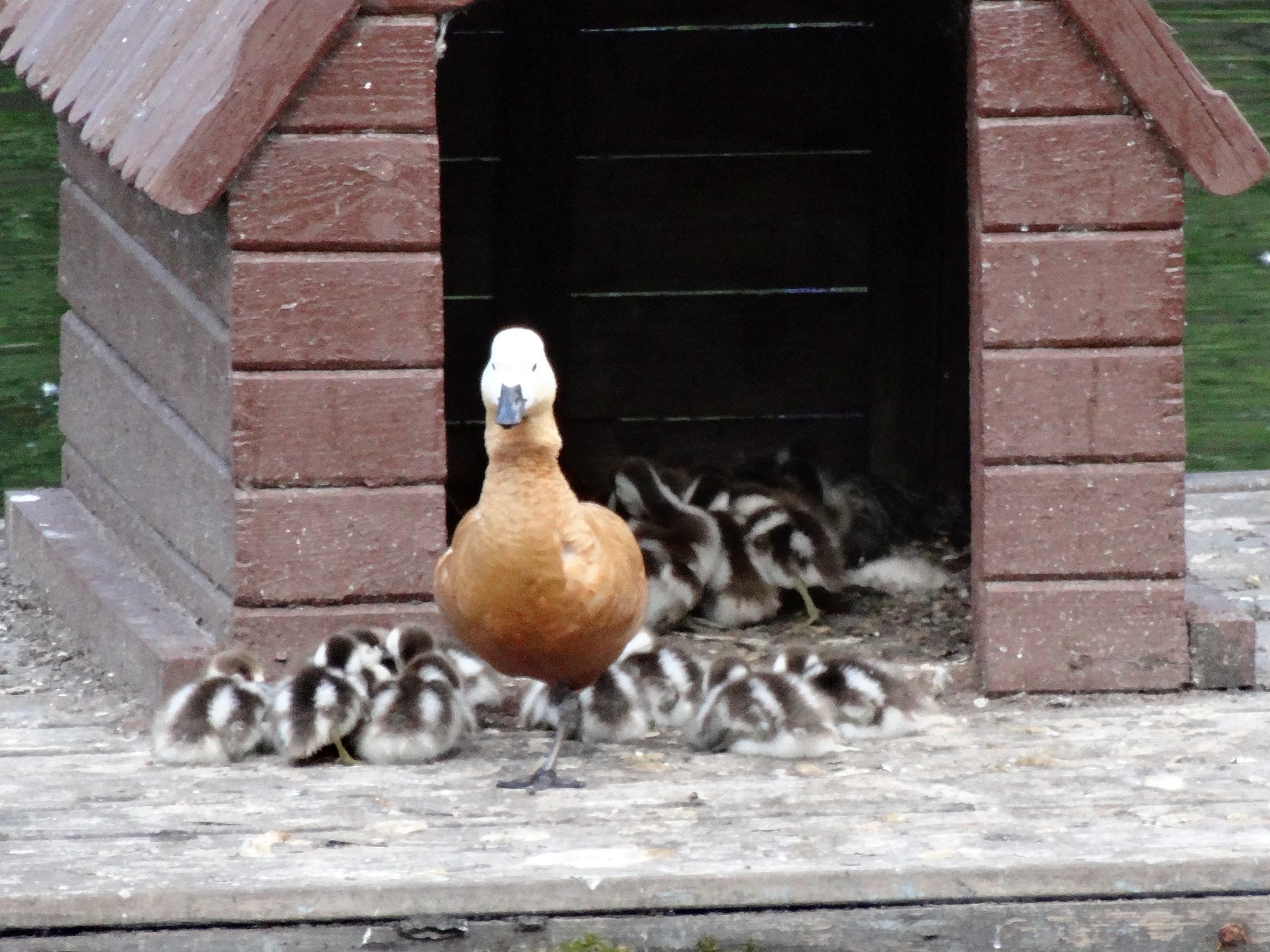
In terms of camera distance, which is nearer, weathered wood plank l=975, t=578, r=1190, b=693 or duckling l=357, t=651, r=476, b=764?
duckling l=357, t=651, r=476, b=764

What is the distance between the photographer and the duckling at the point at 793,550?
468cm

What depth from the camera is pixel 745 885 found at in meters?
2.98

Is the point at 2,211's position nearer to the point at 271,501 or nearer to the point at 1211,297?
the point at 271,501

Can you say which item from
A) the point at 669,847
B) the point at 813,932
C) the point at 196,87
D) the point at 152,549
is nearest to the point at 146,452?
the point at 152,549

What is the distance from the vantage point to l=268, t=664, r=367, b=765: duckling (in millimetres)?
3598

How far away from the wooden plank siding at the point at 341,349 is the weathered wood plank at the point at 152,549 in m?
0.17

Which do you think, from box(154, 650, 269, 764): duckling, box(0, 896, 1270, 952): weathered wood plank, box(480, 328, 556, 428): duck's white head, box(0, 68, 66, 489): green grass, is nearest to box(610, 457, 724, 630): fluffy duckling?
box(154, 650, 269, 764): duckling

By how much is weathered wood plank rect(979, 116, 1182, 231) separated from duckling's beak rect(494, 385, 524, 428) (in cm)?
103

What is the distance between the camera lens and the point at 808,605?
4758mm

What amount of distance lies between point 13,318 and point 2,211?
1.01 ft

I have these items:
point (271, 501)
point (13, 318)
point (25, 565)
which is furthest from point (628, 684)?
point (13, 318)

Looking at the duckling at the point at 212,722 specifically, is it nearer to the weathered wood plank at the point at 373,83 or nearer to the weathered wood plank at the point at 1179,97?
the weathered wood plank at the point at 373,83

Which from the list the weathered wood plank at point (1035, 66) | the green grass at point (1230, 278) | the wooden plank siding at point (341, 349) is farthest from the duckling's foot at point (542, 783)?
the green grass at point (1230, 278)

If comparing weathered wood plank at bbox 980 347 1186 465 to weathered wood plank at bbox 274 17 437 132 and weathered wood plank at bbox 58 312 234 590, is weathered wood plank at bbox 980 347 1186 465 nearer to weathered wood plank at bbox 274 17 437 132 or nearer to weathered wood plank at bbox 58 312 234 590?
weathered wood plank at bbox 274 17 437 132
